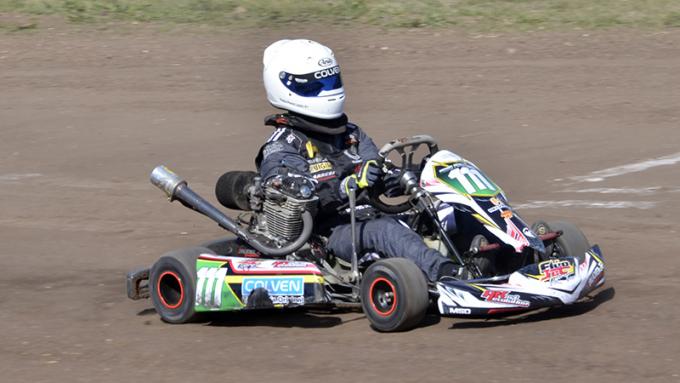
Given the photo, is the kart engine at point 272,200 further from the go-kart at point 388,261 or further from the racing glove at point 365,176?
the racing glove at point 365,176

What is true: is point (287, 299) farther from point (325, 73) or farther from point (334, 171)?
point (325, 73)

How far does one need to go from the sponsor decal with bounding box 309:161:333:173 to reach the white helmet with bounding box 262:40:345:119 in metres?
0.27

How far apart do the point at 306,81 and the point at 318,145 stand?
39cm

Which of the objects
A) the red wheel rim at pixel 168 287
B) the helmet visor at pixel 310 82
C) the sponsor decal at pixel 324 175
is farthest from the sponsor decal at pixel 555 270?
the red wheel rim at pixel 168 287

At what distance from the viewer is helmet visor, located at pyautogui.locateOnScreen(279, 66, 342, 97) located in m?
7.55

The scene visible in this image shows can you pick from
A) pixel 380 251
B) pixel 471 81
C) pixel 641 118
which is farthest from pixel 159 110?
pixel 380 251

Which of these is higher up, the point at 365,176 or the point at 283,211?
the point at 365,176

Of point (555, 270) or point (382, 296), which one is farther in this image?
point (382, 296)

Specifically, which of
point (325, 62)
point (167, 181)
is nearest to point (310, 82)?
point (325, 62)

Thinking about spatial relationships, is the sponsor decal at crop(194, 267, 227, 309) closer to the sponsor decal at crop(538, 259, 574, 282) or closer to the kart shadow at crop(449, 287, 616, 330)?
the kart shadow at crop(449, 287, 616, 330)

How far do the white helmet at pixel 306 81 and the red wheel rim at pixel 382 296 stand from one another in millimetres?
1198

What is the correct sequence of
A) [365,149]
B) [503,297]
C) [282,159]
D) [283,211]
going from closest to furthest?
1. [503,297]
2. [283,211]
3. [282,159]
4. [365,149]

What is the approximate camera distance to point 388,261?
22.3ft

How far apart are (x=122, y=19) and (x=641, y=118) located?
7896mm
